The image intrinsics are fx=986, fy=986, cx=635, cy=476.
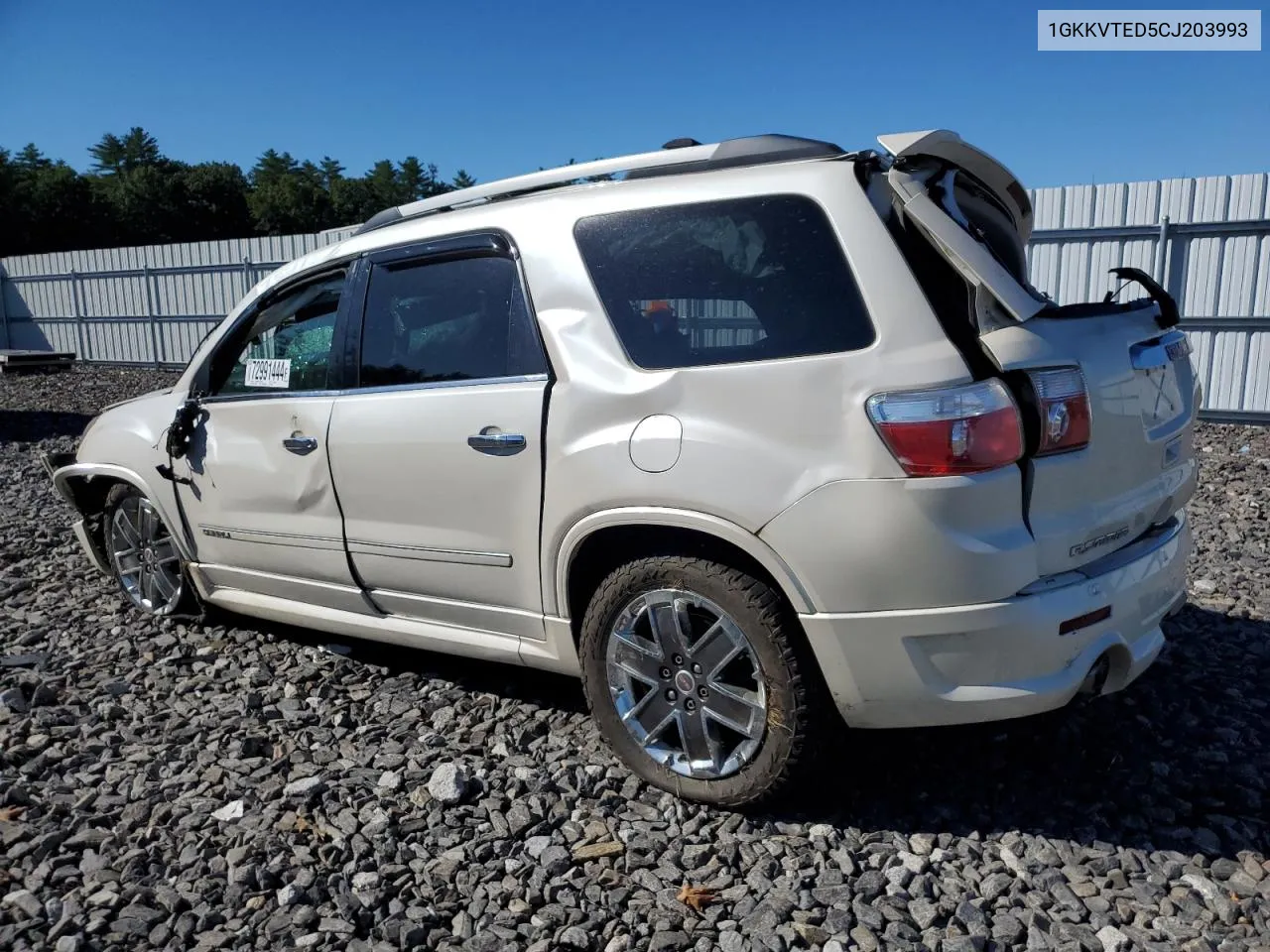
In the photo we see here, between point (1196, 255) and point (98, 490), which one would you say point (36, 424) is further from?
point (1196, 255)

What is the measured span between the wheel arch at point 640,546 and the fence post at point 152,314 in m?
20.3

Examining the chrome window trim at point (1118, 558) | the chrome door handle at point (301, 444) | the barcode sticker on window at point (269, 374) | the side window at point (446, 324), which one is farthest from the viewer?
the barcode sticker on window at point (269, 374)

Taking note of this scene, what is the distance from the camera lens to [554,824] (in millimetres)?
2984

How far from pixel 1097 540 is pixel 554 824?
1.77 metres

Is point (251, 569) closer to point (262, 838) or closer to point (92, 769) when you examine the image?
point (92, 769)

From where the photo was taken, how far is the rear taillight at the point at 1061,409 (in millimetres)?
2535

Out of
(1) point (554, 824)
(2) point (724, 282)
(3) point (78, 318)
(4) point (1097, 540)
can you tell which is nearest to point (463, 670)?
(1) point (554, 824)

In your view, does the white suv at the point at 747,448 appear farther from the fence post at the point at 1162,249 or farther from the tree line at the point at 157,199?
the tree line at the point at 157,199

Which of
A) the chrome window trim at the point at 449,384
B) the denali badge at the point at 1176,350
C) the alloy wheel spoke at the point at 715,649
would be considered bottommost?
the alloy wheel spoke at the point at 715,649

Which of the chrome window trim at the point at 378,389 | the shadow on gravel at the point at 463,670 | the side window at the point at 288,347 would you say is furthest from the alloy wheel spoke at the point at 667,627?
the side window at the point at 288,347

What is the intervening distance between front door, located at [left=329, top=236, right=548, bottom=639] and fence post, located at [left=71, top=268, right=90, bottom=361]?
2200 cm

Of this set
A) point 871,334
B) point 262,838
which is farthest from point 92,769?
point 871,334

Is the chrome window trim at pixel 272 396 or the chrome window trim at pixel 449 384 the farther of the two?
the chrome window trim at pixel 272 396

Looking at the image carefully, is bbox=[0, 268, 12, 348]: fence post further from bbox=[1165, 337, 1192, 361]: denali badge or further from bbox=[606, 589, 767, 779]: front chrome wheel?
bbox=[1165, 337, 1192, 361]: denali badge
